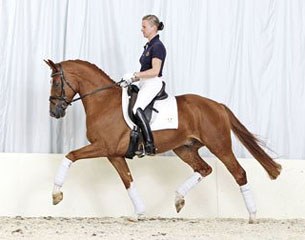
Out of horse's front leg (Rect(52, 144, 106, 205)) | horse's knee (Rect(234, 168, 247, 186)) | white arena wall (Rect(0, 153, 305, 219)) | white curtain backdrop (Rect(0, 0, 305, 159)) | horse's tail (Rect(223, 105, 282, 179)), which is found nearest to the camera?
horse's front leg (Rect(52, 144, 106, 205))

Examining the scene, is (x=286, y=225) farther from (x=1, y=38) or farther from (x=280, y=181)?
(x=1, y=38)

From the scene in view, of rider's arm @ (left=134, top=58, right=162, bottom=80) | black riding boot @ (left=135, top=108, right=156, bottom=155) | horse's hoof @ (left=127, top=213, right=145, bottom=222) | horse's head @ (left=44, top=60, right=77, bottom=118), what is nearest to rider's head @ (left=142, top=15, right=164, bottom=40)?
rider's arm @ (left=134, top=58, right=162, bottom=80)

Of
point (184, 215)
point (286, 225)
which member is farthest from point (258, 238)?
point (184, 215)

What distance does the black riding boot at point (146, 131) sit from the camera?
5.01m

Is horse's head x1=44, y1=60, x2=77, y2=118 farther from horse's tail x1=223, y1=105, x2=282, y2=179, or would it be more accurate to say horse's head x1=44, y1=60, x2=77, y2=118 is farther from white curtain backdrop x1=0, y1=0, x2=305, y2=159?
horse's tail x1=223, y1=105, x2=282, y2=179

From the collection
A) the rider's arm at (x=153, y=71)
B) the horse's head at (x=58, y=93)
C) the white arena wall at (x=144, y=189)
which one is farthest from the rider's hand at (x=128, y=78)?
the white arena wall at (x=144, y=189)

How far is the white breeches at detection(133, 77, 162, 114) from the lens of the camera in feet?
16.5

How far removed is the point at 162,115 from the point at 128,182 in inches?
22.3

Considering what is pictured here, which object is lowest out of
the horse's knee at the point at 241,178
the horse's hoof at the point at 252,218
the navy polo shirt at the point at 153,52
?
the horse's hoof at the point at 252,218

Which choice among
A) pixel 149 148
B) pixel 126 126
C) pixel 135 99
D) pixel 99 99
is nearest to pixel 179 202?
pixel 149 148

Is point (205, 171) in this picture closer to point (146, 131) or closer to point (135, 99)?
point (146, 131)

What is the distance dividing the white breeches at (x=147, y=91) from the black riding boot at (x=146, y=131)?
0.04 meters

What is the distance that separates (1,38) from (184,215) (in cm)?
214

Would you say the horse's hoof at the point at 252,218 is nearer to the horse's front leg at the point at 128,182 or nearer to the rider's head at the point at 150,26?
the horse's front leg at the point at 128,182
